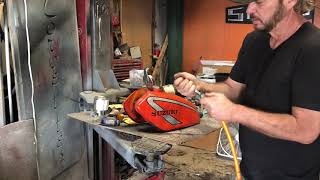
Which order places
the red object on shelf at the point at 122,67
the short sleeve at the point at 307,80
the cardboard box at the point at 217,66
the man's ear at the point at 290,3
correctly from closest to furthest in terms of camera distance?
the short sleeve at the point at 307,80 < the man's ear at the point at 290,3 < the red object on shelf at the point at 122,67 < the cardboard box at the point at 217,66

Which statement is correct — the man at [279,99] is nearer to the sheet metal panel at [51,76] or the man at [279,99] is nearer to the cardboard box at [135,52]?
the sheet metal panel at [51,76]

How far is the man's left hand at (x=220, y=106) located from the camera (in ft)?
3.60

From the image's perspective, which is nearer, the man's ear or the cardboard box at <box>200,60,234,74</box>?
the man's ear

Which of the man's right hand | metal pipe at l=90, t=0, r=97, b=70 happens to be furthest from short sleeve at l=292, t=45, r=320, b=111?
metal pipe at l=90, t=0, r=97, b=70

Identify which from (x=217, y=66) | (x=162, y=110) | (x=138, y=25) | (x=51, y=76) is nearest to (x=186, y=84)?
(x=162, y=110)

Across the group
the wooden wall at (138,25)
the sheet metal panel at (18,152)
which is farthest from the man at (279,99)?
the wooden wall at (138,25)

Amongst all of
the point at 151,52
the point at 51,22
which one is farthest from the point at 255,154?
the point at 151,52

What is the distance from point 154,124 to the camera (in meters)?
1.56

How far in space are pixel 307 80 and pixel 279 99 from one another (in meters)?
0.13

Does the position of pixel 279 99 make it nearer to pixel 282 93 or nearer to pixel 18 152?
pixel 282 93

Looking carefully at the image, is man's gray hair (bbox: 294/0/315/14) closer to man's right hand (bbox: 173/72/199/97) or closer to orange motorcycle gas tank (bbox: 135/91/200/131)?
man's right hand (bbox: 173/72/199/97)

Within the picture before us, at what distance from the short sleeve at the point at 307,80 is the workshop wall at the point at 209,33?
3055 millimetres

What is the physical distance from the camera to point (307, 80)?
1049 mm

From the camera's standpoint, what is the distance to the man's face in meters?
1.16
